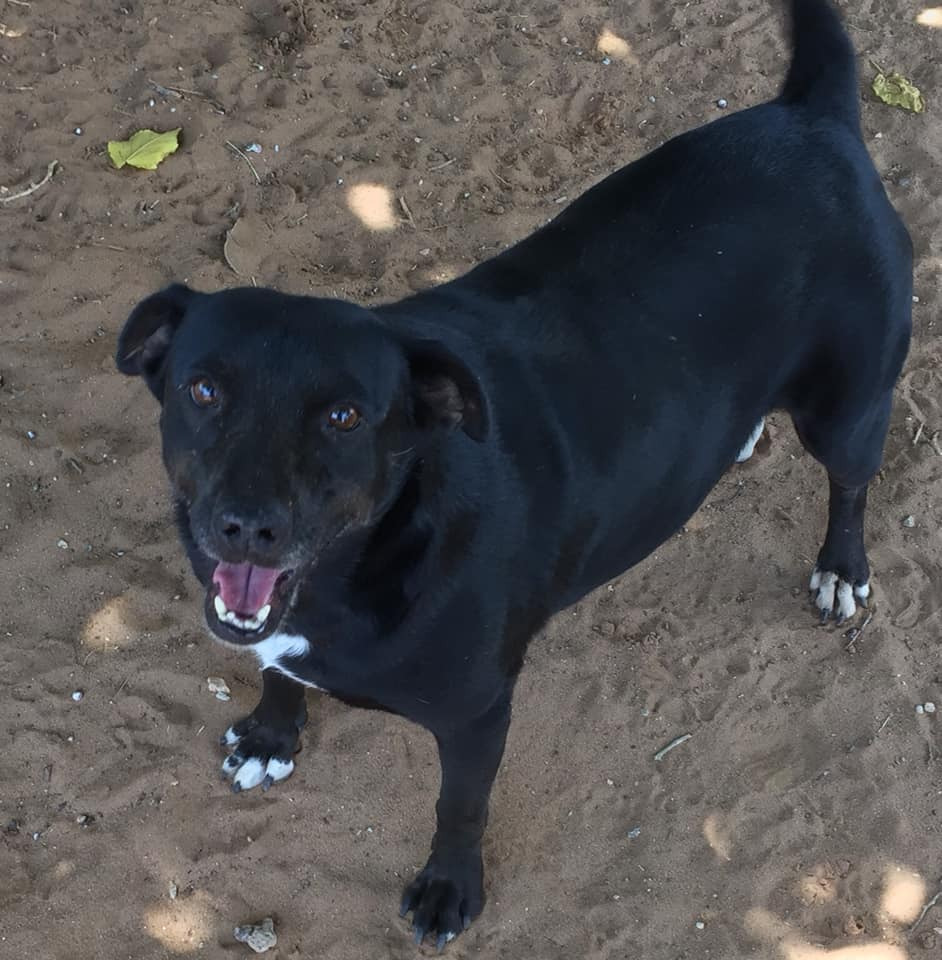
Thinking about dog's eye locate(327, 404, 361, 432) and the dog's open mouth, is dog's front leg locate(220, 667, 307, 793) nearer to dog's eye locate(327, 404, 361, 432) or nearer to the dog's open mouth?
the dog's open mouth

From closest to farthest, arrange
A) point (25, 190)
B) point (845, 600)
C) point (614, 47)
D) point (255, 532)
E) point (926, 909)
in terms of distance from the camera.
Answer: point (255, 532)
point (926, 909)
point (845, 600)
point (25, 190)
point (614, 47)

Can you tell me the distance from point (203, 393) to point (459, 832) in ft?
6.23

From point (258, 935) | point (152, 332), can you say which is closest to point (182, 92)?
point (152, 332)

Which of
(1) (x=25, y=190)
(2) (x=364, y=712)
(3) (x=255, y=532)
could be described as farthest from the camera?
(1) (x=25, y=190)

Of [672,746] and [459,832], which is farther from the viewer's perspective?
[672,746]

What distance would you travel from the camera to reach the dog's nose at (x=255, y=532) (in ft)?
8.16

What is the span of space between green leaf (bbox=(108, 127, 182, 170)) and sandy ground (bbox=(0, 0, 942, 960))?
8 cm

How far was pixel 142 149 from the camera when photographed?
5.00m

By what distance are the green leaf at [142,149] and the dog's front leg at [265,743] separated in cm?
246

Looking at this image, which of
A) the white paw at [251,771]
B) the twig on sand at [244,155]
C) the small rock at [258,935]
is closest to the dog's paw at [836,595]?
the white paw at [251,771]

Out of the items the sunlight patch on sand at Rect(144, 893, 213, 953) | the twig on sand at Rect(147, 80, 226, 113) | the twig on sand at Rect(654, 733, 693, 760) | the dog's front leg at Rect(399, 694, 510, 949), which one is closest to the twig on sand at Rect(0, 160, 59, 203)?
the twig on sand at Rect(147, 80, 226, 113)

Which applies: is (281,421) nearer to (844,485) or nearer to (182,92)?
(844,485)

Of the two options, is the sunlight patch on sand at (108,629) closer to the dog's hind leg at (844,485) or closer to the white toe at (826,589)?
the dog's hind leg at (844,485)

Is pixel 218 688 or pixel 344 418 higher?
pixel 344 418
